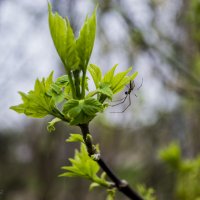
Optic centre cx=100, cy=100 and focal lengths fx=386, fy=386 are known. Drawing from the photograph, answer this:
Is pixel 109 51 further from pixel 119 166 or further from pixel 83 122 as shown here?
pixel 83 122

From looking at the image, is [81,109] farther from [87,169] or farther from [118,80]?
[87,169]

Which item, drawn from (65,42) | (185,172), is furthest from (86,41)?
(185,172)

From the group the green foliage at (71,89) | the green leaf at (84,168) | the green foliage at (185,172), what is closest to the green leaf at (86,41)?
the green foliage at (71,89)

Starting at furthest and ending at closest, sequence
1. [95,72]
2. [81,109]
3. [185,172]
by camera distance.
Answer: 1. [185,172]
2. [95,72]
3. [81,109]

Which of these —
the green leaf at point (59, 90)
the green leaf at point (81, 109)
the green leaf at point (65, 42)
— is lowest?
the green leaf at point (81, 109)

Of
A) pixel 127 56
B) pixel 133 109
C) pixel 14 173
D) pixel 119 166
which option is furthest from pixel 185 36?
pixel 14 173

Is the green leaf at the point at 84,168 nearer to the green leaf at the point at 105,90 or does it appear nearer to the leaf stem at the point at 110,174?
the leaf stem at the point at 110,174
